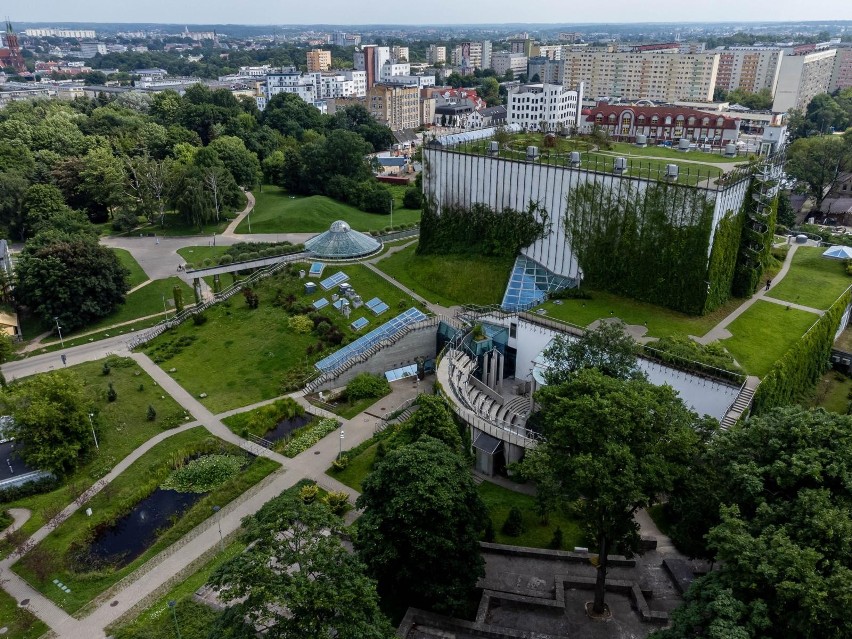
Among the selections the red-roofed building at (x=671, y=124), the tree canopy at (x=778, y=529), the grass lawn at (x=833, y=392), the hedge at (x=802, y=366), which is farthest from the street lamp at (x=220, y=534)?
the red-roofed building at (x=671, y=124)

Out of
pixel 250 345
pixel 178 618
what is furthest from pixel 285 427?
pixel 178 618

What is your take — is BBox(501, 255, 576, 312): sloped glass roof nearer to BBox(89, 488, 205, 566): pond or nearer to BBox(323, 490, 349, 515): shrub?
BBox(323, 490, 349, 515): shrub

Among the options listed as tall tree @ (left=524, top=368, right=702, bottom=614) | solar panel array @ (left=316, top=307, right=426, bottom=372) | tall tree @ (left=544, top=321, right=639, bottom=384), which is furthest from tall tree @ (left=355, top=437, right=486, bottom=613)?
solar panel array @ (left=316, top=307, right=426, bottom=372)

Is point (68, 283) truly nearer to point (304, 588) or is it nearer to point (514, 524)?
point (514, 524)

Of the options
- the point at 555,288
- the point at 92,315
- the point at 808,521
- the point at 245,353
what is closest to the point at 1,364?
the point at 92,315

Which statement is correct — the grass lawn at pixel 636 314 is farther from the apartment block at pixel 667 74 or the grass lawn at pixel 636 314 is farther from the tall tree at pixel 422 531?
the apartment block at pixel 667 74

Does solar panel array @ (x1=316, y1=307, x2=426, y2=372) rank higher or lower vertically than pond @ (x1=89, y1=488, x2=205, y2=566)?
higher
